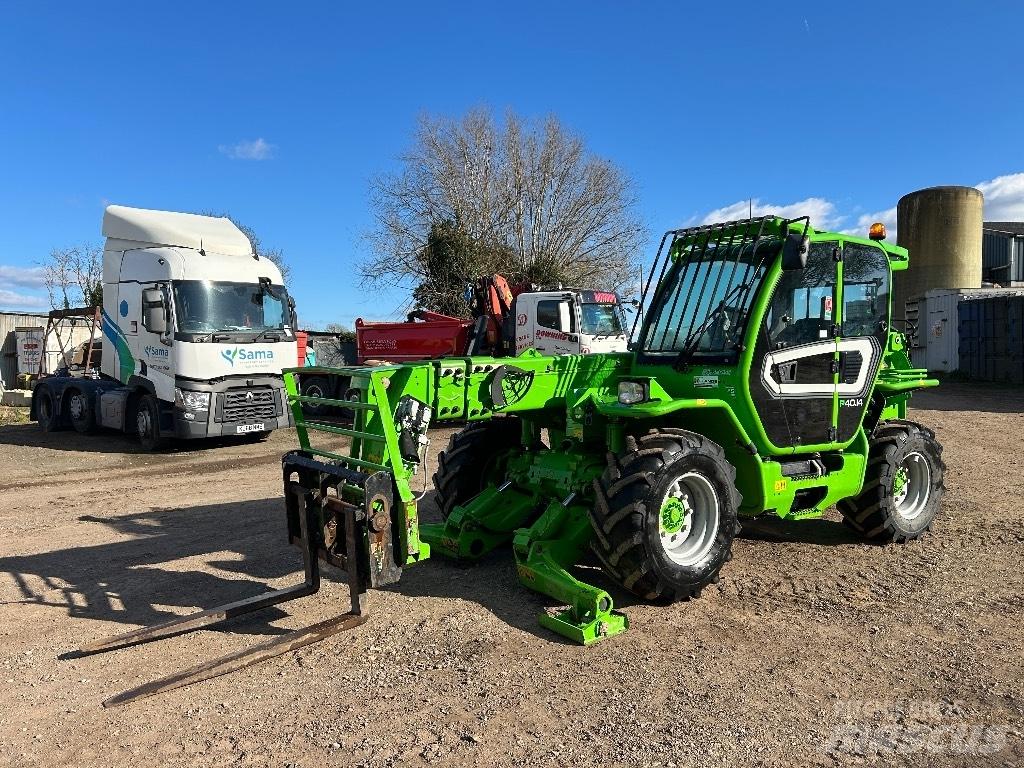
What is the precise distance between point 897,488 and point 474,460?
366 cm

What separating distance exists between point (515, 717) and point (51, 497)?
8106 mm

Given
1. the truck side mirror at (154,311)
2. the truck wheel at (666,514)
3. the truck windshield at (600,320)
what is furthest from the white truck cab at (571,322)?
the truck wheel at (666,514)

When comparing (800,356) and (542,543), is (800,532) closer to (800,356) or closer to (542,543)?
(800,356)

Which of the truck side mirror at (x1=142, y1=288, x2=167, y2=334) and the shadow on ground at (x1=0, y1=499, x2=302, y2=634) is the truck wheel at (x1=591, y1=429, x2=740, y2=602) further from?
the truck side mirror at (x1=142, y1=288, x2=167, y2=334)

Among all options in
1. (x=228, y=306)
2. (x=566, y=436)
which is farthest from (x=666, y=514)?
(x=228, y=306)

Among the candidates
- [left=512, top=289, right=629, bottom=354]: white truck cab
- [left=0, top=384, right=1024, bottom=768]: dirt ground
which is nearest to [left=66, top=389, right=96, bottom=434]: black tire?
[left=0, top=384, right=1024, bottom=768]: dirt ground

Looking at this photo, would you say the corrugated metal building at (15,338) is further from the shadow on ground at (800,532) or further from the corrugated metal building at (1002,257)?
the corrugated metal building at (1002,257)

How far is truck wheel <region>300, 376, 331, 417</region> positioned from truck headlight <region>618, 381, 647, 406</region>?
2012 mm

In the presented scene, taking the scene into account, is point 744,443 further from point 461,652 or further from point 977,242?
point 977,242

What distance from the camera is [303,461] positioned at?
4.93 meters

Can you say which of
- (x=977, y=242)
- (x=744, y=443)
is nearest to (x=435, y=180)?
(x=977, y=242)

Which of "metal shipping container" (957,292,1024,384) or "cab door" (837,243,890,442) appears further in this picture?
"metal shipping container" (957,292,1024,384)

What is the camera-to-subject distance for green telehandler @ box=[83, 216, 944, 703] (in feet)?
15.4

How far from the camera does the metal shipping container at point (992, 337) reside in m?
20.5
